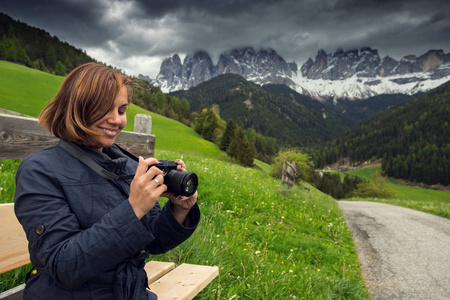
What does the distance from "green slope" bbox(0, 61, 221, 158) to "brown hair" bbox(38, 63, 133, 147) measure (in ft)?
128

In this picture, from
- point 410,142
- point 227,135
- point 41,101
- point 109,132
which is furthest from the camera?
point 410,142

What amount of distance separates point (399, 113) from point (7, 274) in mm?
224008

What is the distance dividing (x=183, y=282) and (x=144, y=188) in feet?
5.00

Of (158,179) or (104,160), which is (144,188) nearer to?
(158,179)

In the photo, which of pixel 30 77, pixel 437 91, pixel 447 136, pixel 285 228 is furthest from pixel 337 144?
pixel 285 228

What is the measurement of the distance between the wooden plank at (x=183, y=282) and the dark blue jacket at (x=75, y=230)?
24.6 inches

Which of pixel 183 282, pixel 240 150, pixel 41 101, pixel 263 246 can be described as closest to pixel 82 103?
pixel 183 282

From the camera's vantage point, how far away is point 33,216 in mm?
→ 1382

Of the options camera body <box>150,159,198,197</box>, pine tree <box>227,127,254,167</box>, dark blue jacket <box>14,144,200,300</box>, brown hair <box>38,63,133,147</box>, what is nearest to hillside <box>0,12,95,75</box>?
pine tree <box>227,127,254,167</box>

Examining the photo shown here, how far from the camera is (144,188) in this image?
145 cm

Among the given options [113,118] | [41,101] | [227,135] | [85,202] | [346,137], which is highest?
[346,137]

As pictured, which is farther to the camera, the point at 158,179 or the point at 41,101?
the point at 41,101

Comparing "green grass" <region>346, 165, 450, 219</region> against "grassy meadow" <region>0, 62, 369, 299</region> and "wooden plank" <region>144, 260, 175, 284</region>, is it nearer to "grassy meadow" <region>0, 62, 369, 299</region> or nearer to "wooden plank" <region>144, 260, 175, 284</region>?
"grassy meadow" <region>0, 62, 369, 299</region>

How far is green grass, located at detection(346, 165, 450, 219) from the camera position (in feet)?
40.5
